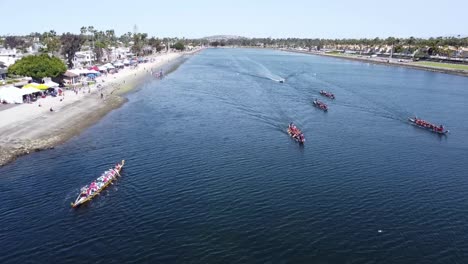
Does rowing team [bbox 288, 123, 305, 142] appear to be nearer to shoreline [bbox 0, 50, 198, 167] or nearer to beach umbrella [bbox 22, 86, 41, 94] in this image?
shoreline [bbox 0, 50, 198, 167]

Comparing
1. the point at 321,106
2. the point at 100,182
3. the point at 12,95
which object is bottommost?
the point at 100,182

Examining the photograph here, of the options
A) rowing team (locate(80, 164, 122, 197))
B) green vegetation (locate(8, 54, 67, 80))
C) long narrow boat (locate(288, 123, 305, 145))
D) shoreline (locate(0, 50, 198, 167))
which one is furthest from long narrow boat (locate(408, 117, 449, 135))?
green vegetation (locate(8, 54, 67, 80))

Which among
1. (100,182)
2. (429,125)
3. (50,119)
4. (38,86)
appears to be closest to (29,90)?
(38,86)

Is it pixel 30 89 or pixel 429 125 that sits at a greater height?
pixel 30 89

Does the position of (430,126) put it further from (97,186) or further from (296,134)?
(97,186)

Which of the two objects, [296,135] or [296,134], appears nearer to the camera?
[296,135]

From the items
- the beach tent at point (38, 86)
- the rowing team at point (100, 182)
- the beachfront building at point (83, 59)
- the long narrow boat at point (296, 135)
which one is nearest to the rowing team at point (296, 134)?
the long narrow boat at point (296, 135)

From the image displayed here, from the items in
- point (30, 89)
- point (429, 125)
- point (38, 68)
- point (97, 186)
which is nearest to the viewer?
point (97, 186)
